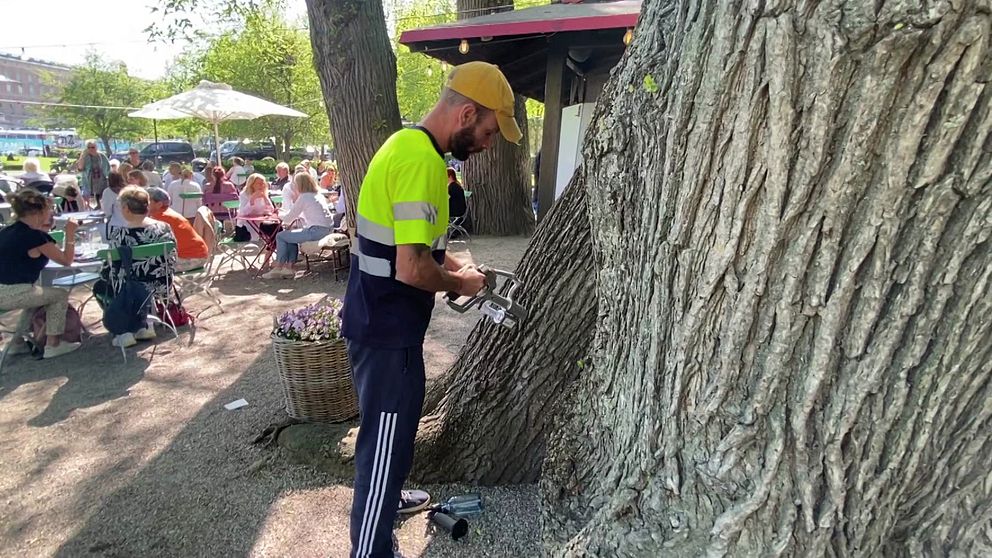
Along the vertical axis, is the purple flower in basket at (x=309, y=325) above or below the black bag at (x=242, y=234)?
above

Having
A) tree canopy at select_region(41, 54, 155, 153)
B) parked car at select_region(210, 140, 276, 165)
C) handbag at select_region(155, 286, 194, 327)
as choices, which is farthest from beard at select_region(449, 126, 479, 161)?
tree canopy at select_region(41, 54, 155, 153)

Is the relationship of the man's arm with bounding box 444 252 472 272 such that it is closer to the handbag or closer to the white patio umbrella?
the handbag

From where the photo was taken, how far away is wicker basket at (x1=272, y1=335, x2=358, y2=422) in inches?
132

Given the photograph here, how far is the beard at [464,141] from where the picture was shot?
2.10 meters

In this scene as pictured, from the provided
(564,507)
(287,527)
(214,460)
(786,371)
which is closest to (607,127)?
(786,371)

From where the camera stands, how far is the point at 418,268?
6.45 feet

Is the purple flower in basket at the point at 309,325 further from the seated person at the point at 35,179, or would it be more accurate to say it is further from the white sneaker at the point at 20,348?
the seated person at the point at 35,179

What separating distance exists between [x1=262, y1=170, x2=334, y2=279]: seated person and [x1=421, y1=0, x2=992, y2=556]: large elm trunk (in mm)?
6496

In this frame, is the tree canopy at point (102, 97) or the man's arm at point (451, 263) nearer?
A: the man's arm at point (451, 263)

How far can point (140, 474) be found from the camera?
125 inches

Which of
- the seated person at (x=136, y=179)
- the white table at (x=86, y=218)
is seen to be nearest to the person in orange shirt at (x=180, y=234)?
the seated person at (x=136, y=179)

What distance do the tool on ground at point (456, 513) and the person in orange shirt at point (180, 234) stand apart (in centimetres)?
422

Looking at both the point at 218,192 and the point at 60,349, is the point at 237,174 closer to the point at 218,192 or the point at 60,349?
the point at 218,192

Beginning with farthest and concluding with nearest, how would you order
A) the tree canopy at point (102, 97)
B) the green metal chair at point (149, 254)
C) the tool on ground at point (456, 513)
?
1. the tree canopy at point (102, 97)
2. the green metal chair at point (149, 254)
3. the tool on ground at point (456, 513)
